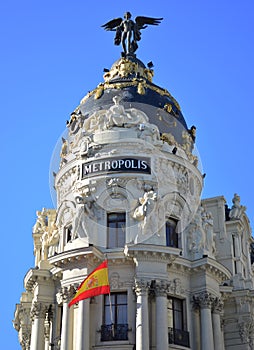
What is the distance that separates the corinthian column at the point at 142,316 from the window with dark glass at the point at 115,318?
→ 115 cm

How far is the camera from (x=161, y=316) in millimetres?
31578

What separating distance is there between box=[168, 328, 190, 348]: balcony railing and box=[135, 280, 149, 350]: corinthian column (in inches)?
80.9

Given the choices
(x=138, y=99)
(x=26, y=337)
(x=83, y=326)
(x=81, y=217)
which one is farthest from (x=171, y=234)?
(x=26, y=337)

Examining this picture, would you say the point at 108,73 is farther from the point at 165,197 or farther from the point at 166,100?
the point at 165,197

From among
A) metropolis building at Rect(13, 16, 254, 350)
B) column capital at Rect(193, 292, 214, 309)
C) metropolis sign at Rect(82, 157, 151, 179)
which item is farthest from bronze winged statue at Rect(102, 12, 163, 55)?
column capital at Rect(193, 292, 214, 309)

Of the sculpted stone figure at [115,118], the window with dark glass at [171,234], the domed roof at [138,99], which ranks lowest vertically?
the window with dark glass at [171,234]

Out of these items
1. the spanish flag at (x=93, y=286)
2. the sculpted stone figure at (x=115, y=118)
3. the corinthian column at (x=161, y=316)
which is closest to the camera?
the corinthian column at (x=161, y=316)

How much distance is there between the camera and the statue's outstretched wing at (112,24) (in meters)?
47.9

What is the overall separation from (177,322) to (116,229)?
6.05 m

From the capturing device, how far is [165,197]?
3569cm

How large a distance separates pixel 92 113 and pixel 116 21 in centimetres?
1194

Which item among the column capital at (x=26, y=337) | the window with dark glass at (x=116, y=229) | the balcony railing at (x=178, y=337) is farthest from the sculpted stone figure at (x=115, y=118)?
the column capital at (x=26, y=337)

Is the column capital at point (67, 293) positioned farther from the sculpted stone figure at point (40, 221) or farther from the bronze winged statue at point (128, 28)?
the bronze winged statue at point (128, 28)

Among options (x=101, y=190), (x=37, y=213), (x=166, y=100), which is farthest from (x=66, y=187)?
(x=166, y=100)
